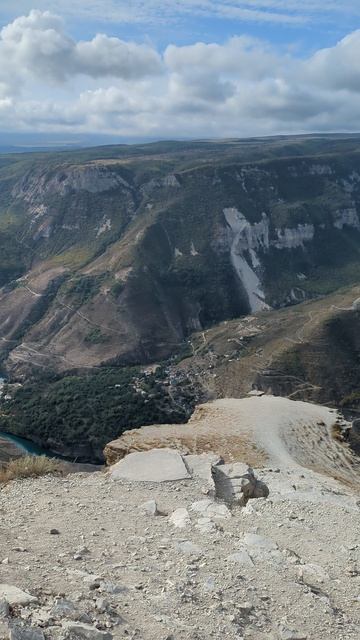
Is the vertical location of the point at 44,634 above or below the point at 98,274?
above

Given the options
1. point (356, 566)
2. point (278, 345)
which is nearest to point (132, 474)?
point (356, 566)

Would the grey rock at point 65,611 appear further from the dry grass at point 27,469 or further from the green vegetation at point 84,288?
the green vegetation at point 84,288

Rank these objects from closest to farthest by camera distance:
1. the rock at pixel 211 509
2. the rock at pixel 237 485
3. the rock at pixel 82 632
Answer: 1. the rock at pixel 82 632
2. the rock at pixel 211 509
3. the rock at pixel 237 485

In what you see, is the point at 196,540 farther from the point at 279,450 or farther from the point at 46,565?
the point at 279,450

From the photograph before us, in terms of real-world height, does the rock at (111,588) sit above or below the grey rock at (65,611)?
below

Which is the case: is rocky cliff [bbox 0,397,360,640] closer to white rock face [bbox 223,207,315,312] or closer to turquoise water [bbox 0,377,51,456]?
turquoise water [bbox 0,377,51,456]

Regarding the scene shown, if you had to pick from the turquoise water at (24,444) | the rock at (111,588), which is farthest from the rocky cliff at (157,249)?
the rock at (111,588)

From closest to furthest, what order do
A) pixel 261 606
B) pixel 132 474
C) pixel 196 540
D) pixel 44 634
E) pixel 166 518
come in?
pixel 44 634 → pixel 261 606 → pixel 196 540 → pixel 166 518 → pixel 132 474
